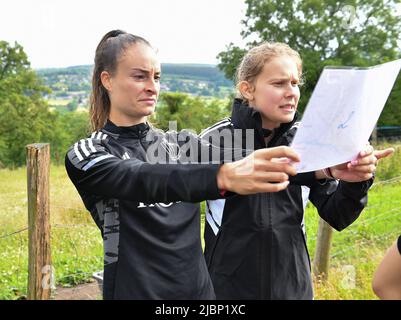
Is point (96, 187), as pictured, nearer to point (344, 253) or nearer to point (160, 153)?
point (160, 153)

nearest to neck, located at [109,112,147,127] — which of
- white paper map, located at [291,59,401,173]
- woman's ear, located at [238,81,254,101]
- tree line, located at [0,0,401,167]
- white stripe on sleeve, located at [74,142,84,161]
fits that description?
white stripe on sleeve, located at [74,142,84,161]

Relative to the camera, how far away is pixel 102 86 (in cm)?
178

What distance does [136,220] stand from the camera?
158 centimetres

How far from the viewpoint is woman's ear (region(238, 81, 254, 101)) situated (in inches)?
78.6

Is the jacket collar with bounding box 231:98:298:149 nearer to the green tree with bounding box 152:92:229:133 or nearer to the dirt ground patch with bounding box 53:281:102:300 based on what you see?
the dirt ground patch with bounding box 53:281:102:300

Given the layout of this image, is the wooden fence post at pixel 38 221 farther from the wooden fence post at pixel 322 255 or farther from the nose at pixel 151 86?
the wooden fence post at pixel 322 255

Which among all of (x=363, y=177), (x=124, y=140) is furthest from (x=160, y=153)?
(x=363, y=177)

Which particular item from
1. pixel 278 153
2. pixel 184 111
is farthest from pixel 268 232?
pixel 184 111

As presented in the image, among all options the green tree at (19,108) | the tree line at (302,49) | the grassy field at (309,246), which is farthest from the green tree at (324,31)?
the grassy field at (309,246)

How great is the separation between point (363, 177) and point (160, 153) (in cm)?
72

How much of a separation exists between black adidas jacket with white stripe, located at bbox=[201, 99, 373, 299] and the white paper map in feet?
1.55

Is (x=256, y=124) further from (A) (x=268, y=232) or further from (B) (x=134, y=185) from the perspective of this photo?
(B) (x=134, y=185)

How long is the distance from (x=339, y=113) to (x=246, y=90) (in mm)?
833

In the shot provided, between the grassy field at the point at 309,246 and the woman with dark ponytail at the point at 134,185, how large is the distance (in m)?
2.14
